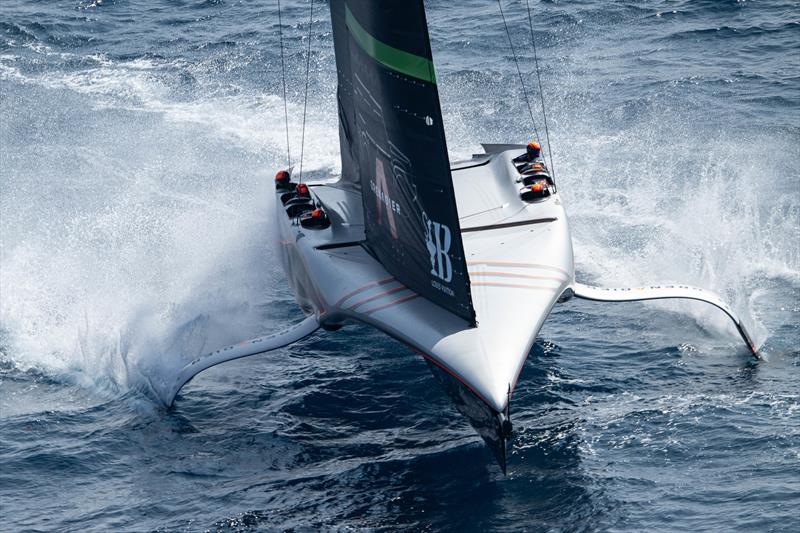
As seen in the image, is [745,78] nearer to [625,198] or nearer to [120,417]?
[625,198]

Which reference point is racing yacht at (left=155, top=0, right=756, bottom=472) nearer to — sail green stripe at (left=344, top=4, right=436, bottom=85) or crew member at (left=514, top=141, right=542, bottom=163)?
sail green stripe at (left=344, top=4, right=436, bottom=85)

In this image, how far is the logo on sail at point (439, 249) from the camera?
41.4 feet

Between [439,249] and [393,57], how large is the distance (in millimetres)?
2246

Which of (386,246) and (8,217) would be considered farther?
(8,217)

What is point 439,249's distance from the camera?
41.8 feet

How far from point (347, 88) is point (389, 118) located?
4.96 meters

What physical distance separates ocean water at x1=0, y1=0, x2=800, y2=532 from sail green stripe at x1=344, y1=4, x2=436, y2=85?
4269mm

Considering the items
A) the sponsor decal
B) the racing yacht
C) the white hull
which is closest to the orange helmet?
the white hull

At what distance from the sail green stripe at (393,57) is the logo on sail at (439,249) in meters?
1.70

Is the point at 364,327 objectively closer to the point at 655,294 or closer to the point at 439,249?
the point at 439,249

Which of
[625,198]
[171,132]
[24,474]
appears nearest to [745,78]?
[625,198]

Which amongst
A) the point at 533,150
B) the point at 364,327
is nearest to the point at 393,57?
the point at 364,327

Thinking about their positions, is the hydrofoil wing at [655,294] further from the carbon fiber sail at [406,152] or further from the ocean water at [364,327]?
the carbon fiber sail at [406,152]

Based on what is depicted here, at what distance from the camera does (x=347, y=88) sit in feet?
58.0
